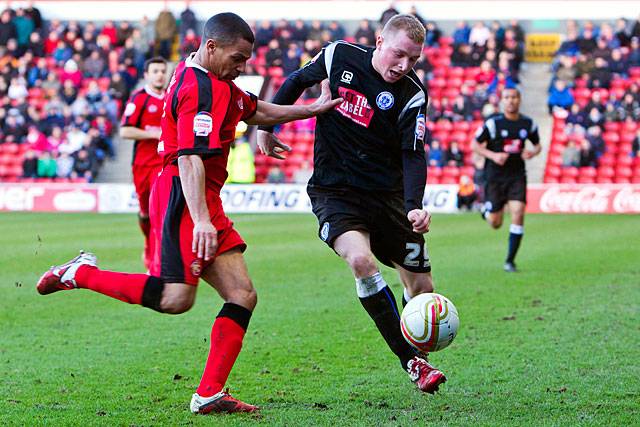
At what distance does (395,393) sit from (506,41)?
24069mm

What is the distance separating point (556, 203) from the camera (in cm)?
2303

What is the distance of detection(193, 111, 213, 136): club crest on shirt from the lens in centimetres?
496

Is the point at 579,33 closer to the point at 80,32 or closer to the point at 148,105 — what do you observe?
the point at 80,32

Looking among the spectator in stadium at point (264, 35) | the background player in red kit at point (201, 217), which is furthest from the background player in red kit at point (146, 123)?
the spectator in stadium at point (264, 35)

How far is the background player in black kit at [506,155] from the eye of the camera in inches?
486

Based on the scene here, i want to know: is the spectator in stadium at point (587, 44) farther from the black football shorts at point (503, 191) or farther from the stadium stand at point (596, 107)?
the black football shorts at point (503, 191)

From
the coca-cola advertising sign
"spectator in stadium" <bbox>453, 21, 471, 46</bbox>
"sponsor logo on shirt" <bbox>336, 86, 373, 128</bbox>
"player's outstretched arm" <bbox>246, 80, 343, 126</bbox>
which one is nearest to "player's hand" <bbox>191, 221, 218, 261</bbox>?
"player's outstretched arm" <bbox>246, 80, 343, 126</bbox>

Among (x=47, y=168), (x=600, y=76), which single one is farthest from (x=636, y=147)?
(x=47, y=168)

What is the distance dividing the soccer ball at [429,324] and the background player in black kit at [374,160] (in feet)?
0.55

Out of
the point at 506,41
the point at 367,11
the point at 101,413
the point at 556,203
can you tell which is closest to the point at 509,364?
the point at 101,413

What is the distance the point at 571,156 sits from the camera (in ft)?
82.5

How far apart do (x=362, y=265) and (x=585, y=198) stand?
59.7 feet

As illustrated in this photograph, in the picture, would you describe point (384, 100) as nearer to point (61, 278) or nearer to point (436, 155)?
point (61, 278)

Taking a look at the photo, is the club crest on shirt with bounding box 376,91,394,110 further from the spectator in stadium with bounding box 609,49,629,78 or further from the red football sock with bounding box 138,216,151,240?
the spectator in stadium with bounding box 609,49,629,78
